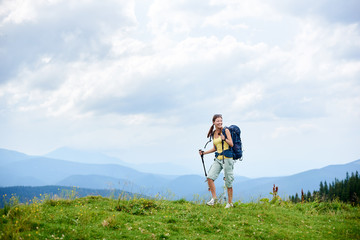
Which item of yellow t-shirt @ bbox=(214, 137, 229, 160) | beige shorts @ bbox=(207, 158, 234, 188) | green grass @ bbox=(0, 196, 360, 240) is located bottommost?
green grass @ bbox=(0, 196, 360, 240)

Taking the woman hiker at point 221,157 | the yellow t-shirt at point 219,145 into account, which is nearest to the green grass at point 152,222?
the woman hiker at point 221,157

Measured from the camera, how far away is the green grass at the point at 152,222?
22.9 ft

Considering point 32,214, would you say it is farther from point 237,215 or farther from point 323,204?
point 323,204

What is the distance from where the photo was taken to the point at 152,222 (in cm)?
828

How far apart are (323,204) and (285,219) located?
5.24m

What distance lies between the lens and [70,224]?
7.52m

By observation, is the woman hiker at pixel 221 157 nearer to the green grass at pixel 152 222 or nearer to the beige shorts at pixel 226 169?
the beige shorts at pixel 226 169

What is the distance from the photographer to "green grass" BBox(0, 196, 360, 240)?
6.97m

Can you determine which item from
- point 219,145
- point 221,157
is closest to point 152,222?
point 221,157

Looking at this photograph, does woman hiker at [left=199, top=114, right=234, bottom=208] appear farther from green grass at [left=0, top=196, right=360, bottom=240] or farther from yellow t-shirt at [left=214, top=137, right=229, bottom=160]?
green grass at [left=0, top=196, right=360, bottom=240]

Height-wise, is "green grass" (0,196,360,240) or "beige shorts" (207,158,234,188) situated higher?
"beige shorts" (207,158,234,188)

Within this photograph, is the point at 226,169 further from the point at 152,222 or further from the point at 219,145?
the point at 152,222

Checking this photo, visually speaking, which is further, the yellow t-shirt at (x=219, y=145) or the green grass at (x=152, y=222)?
the yellow t-shirt at (x=219, y=145)

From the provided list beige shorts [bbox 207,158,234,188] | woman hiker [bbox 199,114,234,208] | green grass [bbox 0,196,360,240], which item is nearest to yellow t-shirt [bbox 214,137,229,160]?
woman hiker [bbox 199,114,234,208]
